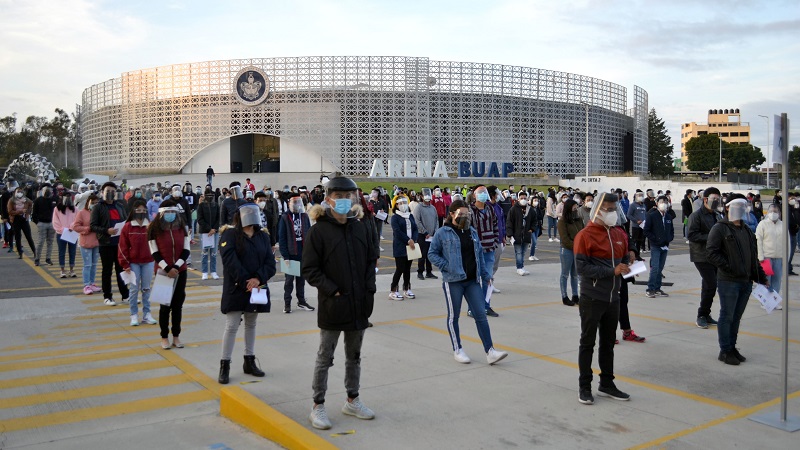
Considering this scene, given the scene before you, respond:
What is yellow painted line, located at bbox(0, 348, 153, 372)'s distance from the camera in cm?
688

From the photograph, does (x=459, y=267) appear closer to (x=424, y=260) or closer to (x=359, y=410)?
(x=359, y=410)

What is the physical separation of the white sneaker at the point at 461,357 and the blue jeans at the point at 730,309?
272 centimetres

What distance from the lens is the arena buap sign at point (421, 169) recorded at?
5766 centimetres

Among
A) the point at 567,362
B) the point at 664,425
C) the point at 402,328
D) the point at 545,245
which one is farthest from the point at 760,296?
the point at 545,245

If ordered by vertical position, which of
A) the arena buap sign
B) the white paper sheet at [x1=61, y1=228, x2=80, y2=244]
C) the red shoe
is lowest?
the red shoe

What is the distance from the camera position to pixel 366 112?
60.3 m

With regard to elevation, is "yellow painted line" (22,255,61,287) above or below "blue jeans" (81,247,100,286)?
below

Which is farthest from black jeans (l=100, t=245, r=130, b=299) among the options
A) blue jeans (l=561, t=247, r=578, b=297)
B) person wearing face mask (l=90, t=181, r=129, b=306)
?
blue jeans (l=561, t=247, r=578, b=297)

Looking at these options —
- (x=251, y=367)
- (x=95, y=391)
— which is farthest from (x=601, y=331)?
(x=95, y=391)

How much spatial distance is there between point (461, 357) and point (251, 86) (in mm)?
57873

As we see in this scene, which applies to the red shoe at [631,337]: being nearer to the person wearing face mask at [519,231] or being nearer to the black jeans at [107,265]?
the person wearing face mask at [519,231]

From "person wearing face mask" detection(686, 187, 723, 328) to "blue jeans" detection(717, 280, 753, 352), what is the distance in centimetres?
135

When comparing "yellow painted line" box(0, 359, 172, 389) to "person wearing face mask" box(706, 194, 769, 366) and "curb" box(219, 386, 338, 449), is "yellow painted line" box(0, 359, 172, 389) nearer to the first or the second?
"curb" box(219, 386, 338, 449)

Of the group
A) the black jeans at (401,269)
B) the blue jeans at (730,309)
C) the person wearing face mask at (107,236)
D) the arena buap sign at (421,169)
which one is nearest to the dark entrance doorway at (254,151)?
the arena buap sign at (421,169)
